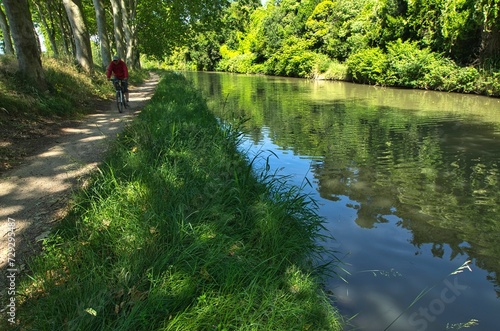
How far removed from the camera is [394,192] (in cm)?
589

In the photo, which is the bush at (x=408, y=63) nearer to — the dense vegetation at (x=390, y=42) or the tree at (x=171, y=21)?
the dense vegetation at (x=390, y=42)

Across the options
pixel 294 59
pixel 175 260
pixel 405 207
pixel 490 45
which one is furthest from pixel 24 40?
pixel 294 59

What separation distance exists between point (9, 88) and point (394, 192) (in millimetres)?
9011

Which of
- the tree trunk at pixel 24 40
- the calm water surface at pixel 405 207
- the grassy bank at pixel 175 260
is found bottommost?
the calm water surface at pixel 405 207

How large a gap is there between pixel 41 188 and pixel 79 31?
12.8m

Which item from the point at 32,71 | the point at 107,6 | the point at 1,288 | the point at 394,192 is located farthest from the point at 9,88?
the point at 107,6

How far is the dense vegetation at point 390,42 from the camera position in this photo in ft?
63.0

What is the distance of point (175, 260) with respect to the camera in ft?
8.87

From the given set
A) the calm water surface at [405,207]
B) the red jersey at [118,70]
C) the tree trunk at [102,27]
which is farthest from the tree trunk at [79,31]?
the calm water surface at [405,207]

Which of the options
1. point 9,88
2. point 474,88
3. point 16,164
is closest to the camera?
point 16,164

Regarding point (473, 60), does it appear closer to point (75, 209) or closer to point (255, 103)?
point (255, 103)

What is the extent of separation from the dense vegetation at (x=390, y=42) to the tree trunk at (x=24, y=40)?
64.4 ft

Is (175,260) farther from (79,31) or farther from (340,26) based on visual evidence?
(340,26)

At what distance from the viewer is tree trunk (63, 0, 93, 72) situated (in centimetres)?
1448
